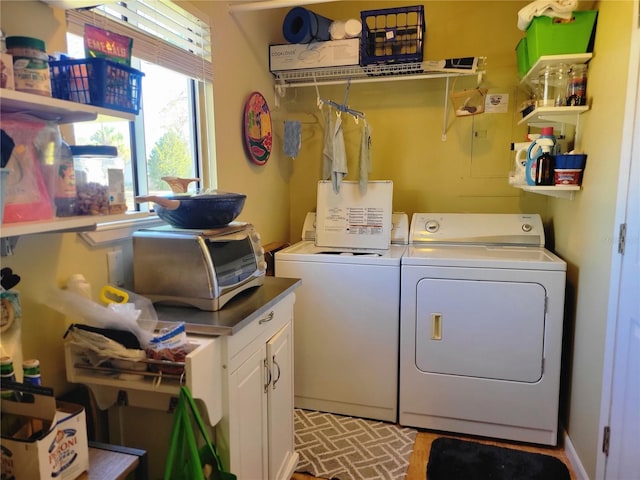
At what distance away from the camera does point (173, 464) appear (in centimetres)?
118

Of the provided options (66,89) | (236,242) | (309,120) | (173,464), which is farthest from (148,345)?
(309,120)

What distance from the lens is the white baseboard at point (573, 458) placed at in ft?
6.43

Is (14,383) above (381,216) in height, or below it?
below

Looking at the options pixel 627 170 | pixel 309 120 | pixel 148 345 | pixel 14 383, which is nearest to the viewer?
pixel 14 383

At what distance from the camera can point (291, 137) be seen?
275 centimetres

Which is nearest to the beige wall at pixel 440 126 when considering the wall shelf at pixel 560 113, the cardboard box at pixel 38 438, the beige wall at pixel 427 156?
the beige wall at pixel 427 156

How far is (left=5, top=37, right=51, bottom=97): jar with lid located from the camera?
3.09 ft

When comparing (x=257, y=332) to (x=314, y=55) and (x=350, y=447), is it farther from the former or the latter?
(x=314, y=55)

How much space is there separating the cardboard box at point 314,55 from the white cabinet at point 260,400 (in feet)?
4.75

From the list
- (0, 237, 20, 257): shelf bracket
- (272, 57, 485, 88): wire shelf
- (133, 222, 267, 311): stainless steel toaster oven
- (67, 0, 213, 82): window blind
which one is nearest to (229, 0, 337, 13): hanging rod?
(67, 0, 213, 82): window blind

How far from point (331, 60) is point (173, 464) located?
7.18ft

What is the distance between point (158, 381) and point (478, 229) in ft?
6.75

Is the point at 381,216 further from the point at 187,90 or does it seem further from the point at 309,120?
the point at 187,90

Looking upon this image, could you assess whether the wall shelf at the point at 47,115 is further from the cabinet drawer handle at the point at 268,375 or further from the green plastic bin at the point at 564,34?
the green plastic bin at the point at 564,34
